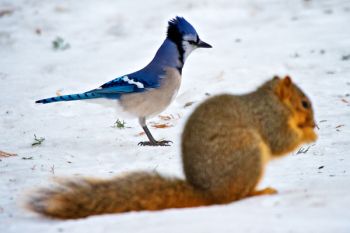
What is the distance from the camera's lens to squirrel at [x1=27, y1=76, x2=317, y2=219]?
3.67m

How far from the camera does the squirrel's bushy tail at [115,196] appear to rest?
3.62 m

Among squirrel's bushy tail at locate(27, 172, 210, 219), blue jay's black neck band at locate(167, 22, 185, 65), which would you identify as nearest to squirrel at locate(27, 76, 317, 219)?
squirrel's bushy tail at locate(27, 172, 210, 219)

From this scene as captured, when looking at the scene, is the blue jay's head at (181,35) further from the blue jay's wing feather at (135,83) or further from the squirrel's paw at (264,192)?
the squirrel's paw at (264,192)

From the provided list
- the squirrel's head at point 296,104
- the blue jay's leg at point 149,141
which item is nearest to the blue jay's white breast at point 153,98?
the blue jay's leg at point 149,141

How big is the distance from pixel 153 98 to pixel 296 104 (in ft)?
6.68

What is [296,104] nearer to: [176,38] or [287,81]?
[287,81]

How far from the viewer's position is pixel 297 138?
4.15 m

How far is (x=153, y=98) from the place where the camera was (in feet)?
19.6

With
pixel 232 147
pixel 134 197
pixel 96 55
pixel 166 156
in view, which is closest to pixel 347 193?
pixel 232 147

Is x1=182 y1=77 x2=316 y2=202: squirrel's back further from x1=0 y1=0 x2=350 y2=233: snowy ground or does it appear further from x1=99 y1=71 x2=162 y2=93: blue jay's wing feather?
x1=99 y1=71 x2=162 y2=93: blue jay's wing feather

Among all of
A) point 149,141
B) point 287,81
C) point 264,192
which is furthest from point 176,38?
point 264,192

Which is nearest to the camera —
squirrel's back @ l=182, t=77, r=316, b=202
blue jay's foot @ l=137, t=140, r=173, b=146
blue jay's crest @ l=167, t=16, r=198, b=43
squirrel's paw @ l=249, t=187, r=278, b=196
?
squirrel's back @ l=182, t=77, r=316, b=202

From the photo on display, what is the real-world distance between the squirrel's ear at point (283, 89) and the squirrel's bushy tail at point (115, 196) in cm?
83

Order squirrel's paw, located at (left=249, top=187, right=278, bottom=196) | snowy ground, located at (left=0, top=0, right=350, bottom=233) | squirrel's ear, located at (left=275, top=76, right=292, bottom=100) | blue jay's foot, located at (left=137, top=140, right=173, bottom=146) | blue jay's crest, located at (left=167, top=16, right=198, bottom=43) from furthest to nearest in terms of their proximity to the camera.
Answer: blue jay's crest, located at (left=167, top=16, right=198, bottom=43) < blue jay's foot, located at (left=137, top=140, right=173, bottom=146) < squirrel's ear, located at (left=275, top=76, right=292, bottom=100) < squirrel's paw, located at (left=249, top=187, right=278, bottom=196) < snowy ground, located at (left=0, top=0, right=350, bottom=233)
